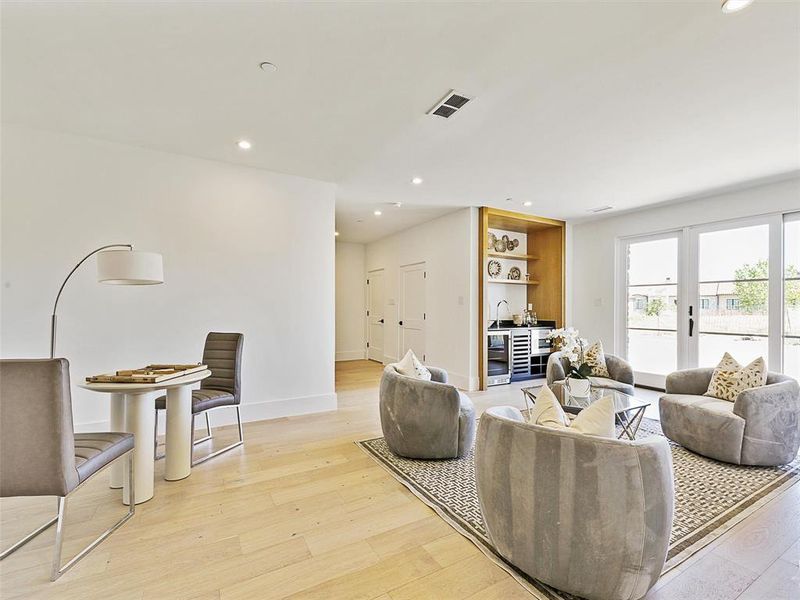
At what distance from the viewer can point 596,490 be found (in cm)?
137

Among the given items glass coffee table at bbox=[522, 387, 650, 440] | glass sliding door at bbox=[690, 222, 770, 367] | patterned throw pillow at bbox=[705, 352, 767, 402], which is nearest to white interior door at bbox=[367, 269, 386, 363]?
glass coffee table at bbox=[522, 387, 650, 440]

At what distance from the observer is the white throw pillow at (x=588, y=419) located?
1.49 m

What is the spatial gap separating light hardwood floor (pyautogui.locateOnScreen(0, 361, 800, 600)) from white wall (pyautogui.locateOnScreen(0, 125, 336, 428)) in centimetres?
124

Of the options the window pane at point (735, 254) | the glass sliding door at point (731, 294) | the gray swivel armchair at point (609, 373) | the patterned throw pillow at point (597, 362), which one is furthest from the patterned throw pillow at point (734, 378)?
the window pane at point (735, 254)

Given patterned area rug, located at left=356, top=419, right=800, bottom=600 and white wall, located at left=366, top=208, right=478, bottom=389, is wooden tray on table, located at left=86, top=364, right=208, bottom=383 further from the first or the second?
white wall, located at left=366, top=208, right=478, bottom=389

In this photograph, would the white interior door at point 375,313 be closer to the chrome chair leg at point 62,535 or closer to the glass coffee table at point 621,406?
the glass coffee table at point 621,406

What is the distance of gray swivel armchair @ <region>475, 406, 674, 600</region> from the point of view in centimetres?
136

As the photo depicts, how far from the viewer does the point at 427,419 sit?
269cm

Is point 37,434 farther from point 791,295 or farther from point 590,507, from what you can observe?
point 791,295


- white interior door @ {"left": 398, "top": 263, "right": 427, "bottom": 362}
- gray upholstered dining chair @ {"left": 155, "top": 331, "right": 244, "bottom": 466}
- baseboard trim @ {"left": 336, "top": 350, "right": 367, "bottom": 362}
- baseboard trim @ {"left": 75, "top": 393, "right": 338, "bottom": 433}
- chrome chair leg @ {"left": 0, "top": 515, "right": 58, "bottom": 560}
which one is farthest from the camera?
baseboard trim @ {"left": 336, "top": 350, "right": 367, "bottom": 362}

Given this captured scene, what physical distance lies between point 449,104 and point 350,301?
6.01 m

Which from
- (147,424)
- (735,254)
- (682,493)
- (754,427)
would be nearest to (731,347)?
(735,254)

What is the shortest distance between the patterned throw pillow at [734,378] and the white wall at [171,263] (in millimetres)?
3814

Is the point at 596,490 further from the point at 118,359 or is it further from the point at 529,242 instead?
the point at 529,242
